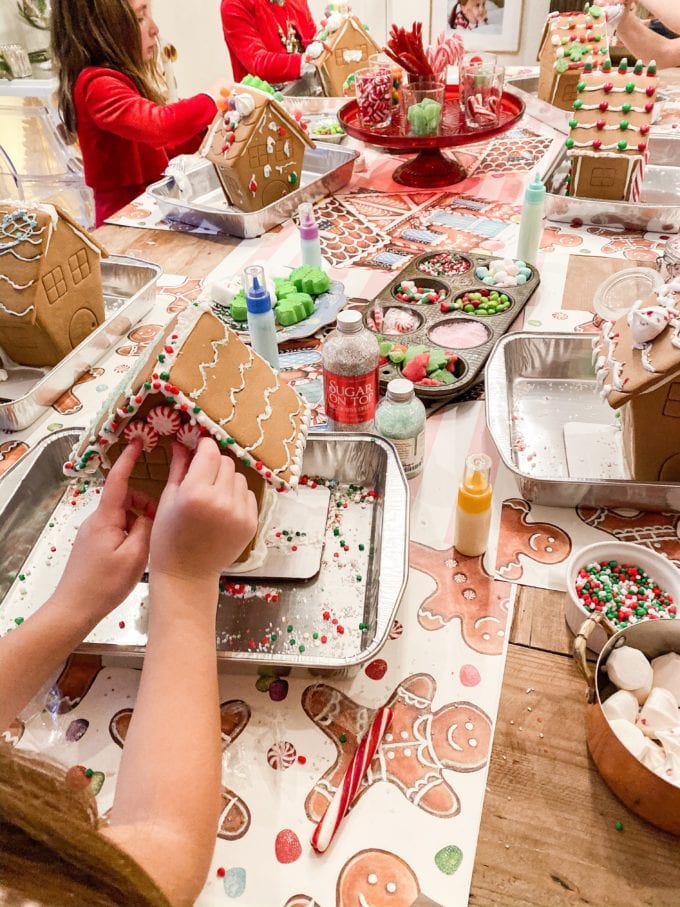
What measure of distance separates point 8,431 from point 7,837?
1.02 meters

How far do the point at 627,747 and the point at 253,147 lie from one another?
1.83 meters

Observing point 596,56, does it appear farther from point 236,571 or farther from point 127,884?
point 127,884

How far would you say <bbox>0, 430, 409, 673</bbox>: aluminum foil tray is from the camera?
902 millimetres

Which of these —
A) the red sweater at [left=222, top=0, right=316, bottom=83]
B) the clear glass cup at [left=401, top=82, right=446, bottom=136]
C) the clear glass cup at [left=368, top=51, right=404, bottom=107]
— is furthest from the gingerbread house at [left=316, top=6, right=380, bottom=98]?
the clear glass cup at [left=401, top=82, right=446, bottom=136]

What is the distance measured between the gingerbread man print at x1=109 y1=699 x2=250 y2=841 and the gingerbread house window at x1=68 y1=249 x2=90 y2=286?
102 centimetres

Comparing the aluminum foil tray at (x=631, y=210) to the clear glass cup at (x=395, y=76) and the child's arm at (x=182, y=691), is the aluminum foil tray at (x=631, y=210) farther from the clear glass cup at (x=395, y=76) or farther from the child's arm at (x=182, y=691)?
the child's arm at (x=182, y=691)

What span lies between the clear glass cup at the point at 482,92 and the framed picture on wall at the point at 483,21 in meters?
3.25

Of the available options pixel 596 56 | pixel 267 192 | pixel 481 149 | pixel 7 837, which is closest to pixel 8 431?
pixel 7 837

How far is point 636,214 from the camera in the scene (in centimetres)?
186

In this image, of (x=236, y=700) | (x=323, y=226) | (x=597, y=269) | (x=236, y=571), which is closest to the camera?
(x=236, y=700)

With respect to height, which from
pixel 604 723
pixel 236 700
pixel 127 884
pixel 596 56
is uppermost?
pixel 596 56

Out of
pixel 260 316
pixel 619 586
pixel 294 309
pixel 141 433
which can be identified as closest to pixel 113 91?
pixel 294 309

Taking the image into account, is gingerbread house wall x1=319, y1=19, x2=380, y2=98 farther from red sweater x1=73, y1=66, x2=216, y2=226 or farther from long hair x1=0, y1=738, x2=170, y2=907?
long hair x1=0, y1=738, x2=170, y2=907

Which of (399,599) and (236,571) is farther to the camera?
(236,571)
